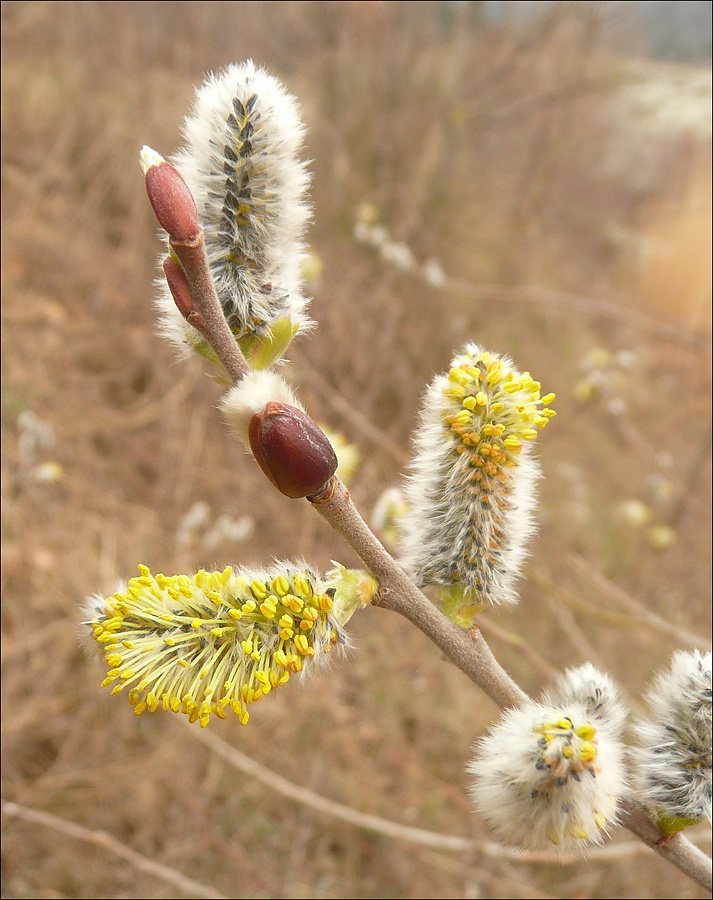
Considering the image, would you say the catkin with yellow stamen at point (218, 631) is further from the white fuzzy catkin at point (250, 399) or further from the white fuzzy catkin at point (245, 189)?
the white fuzzy catkin at point (245, 189)

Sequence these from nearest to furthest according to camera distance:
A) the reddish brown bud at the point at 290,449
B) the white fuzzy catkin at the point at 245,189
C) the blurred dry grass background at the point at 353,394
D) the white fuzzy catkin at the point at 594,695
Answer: the reddish brown bud at the point at 290,449 < the white fuzzy catkin at the point at 245,189 < the white fuzzy catkin at the point at 594,695 < the blurred dry grass background at the point at 353,394

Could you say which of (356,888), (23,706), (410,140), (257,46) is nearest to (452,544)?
(356,888)

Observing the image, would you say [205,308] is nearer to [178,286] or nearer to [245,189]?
[178,286]

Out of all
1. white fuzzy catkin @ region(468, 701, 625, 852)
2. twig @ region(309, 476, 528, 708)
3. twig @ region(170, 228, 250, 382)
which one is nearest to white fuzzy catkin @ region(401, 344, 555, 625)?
twig @ region(309, 476, 528, 708)

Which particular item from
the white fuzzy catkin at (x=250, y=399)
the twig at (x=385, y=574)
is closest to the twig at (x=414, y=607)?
the twig at (x=385, y=574)

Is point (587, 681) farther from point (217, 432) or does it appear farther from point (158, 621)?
point (217, 432)
